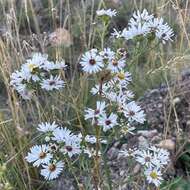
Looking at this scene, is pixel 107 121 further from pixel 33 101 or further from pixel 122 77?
pixel 33 101

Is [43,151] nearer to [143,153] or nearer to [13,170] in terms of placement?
[143,153]

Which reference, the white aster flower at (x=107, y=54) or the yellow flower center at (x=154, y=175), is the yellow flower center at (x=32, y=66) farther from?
the yellow flower center at (x=154, y=175)

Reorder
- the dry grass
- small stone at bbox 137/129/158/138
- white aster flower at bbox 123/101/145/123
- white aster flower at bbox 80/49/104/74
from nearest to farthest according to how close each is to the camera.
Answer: white aster flower at bbox 80/49/104/74 → white aster flower at bbox 123/101/145/123 → the dry grass → small stone at bbox 137/129/158/138

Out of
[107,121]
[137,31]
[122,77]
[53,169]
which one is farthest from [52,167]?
[137,31]

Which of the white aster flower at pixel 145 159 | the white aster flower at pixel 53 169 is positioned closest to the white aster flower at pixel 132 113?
the white aster flower at pixel 145 159

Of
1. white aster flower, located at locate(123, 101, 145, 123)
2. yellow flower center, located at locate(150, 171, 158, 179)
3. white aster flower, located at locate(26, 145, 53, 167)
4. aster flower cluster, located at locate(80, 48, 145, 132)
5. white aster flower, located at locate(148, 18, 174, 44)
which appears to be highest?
white aster flower, located at locate(148, 18, 174, 44)

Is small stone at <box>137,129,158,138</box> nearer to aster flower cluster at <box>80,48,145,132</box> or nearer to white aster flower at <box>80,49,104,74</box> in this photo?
aster flower cluster at <box>80,48,145,132</box>

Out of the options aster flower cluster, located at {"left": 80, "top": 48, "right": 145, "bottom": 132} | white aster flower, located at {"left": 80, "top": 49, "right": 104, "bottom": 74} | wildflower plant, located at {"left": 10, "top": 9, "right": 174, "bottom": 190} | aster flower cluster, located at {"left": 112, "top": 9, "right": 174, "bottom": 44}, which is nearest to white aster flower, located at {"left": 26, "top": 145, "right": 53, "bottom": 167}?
wildflower plant, located at {"left": 10, "top": 9, "right": 174, "bottom": 190}

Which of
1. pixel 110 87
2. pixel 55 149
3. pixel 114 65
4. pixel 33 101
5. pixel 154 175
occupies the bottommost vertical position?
pixel 33 101

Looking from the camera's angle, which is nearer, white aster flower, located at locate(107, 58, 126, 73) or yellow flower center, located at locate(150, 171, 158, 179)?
white aster flower, located at locate(107, 58, 126, 73)

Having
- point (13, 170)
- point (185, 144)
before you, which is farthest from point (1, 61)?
point (185, 144)

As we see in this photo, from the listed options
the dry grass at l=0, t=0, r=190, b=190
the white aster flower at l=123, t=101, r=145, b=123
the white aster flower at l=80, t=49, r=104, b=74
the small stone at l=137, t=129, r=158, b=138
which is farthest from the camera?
the small stone at l=137, t=129, r=158, b=138

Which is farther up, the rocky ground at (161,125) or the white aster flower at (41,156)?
the white aster flower at (41,156)
